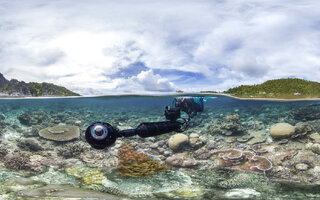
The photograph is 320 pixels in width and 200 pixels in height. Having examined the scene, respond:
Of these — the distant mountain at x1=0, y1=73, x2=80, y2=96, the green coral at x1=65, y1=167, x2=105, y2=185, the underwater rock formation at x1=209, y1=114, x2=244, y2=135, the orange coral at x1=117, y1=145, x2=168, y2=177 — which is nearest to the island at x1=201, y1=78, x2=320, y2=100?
the underwater rock formation at x1=209, y1=114, x2=244, y2=135

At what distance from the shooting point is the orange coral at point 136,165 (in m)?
8.46

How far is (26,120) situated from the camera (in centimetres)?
1569

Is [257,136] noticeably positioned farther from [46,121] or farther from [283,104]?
[46,121]

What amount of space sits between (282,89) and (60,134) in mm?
24690

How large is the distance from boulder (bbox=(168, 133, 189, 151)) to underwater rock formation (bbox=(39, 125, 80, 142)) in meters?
6.15

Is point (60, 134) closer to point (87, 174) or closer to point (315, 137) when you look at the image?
point (87, 174)

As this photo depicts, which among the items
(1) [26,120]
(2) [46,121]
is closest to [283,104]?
(2) [46,121]

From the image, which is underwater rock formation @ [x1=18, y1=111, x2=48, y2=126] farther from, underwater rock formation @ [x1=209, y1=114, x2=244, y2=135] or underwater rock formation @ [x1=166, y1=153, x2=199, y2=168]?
underwater rock formation @ [x1=209, y1=114, x2=244, y2=135]

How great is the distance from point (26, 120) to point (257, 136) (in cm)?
1758

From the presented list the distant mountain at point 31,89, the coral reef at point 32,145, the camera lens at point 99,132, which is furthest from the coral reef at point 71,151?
the distant mountain at point 31,89

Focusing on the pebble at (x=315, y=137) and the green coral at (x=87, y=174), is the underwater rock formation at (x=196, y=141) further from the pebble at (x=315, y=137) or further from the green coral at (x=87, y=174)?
the pebble at (x=315, y=137)

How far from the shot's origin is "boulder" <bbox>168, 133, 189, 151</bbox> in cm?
1145

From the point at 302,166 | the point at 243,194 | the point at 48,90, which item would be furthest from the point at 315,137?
the point at 48,90

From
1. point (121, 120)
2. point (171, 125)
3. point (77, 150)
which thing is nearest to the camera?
point (171, 125)
